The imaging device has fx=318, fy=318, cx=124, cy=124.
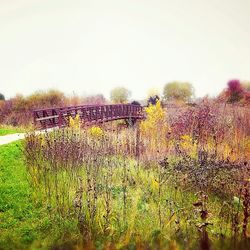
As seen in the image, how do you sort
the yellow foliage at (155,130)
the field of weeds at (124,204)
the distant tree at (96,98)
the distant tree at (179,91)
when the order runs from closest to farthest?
1. the field of weeds at (124,204)
2. the yellow foliage at (155,130)
3. the distant tree at (96,98)
4. the distant tree at (179,91)

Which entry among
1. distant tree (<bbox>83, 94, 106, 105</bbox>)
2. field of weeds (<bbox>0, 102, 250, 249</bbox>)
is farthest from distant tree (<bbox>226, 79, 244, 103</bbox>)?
field of weeds (<bbox>0, 102, 250, 249</bbox>)

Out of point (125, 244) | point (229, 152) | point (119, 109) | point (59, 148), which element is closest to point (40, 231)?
point (125, 244)

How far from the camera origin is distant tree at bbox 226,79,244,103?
109 ft

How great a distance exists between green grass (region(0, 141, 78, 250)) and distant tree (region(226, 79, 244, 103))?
29186mm

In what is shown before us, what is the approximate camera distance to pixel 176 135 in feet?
39.3

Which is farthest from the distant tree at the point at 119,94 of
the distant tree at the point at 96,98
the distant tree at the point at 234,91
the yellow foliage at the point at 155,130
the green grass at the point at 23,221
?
the green grass at the point at 23,221

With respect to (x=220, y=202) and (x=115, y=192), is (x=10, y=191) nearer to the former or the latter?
(x=115, y=192)

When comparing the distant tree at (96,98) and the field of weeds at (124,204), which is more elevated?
the field of weeds at (124,204)

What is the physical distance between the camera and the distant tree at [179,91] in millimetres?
49062

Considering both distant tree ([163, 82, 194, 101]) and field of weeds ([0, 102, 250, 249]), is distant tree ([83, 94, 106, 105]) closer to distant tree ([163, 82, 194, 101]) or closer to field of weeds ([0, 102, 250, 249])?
distant tree ([163, 82, 194, 101])

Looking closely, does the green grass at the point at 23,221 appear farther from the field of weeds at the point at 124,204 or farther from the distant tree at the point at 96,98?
the distant tree at the point at 96,98

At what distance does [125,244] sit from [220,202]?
2.91 metres

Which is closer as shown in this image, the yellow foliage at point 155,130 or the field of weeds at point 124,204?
the field of weeds at point 124,204

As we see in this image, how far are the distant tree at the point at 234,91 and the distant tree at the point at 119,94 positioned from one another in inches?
873
